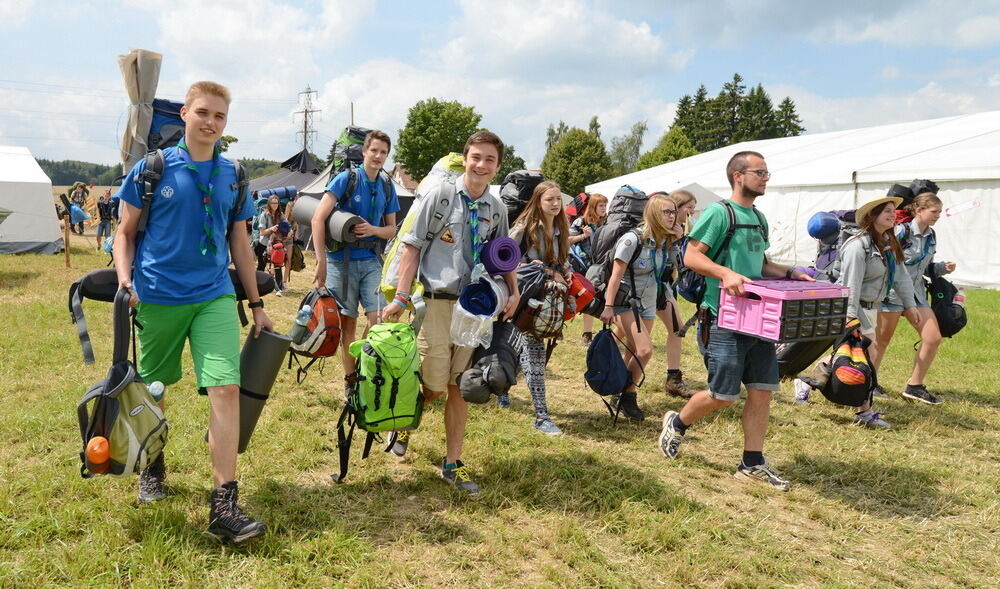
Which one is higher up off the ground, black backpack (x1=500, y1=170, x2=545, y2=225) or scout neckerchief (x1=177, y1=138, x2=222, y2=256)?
black backpack (x1=500, y1=170, x2=545, y2=225)

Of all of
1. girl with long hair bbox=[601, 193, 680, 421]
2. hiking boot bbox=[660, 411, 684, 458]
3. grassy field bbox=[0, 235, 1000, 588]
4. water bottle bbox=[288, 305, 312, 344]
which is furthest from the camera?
girl with long hair bbox=[601, 193, 680, 421]

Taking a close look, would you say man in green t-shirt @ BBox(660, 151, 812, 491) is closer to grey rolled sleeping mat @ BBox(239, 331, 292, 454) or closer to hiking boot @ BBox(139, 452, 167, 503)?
grey rolled sleeping mat @ BBox(239, 331, 292, 454)

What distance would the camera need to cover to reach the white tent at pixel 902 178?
16062 mm

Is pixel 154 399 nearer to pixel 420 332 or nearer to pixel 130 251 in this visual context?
pixel 130 251

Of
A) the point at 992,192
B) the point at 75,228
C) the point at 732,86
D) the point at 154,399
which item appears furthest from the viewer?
the point at 732,86

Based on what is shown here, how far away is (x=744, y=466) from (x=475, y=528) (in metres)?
1.99

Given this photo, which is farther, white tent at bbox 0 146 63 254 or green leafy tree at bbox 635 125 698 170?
green leafy tree at bbox 635 125 698 170

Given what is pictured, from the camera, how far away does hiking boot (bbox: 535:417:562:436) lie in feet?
16.8

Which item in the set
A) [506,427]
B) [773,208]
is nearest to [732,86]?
[773,208]

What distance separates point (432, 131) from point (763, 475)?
55.3 meters

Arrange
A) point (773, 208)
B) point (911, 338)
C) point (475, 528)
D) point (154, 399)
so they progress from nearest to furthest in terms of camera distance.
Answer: point (154, 399), point (475, 528), point (911, 338), point (773, 208)

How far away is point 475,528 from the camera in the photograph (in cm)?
350

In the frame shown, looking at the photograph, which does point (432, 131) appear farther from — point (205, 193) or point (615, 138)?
point (205, 193)

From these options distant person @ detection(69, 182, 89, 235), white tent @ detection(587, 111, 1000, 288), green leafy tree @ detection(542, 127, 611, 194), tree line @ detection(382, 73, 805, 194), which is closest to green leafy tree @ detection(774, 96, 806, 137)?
tree line @ detection(382, 73, 805, 194)
